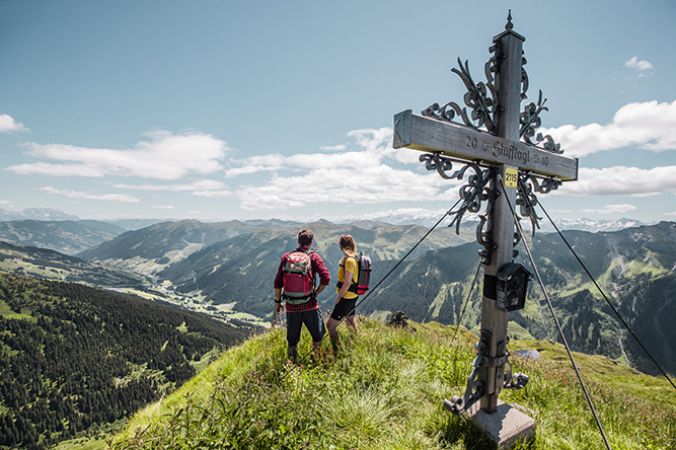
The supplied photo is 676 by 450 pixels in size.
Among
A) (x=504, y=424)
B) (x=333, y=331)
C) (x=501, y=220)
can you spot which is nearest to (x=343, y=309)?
(x=333, y=331)

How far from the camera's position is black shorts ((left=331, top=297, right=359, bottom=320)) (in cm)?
673

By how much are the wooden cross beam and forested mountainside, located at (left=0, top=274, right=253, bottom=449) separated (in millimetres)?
121708

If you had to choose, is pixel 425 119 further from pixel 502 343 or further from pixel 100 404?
pixel 100 404

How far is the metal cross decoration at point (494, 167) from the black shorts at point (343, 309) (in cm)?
264

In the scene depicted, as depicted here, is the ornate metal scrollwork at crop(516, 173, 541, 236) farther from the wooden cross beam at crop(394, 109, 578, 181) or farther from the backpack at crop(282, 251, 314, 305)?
the backpack at crop(282, 251, 314, 305)

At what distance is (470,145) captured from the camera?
452cm

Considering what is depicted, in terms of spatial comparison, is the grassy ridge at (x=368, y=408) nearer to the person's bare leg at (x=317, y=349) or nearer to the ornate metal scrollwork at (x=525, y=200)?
the person's bare leg at (x=317, y=349)

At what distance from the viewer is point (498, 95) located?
16.4 feet

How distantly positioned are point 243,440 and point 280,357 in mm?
3218

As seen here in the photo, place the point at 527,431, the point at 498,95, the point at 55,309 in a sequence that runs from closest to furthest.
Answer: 1. the point at 527,431
2. the point at 498,95
3. the point at 55,309

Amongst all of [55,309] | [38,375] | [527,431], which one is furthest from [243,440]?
[55,309]

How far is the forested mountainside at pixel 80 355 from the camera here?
127125 mm

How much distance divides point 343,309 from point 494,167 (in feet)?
13.2

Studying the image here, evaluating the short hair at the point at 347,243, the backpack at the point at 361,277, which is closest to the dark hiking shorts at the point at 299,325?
the backpack at the point at 361,277
